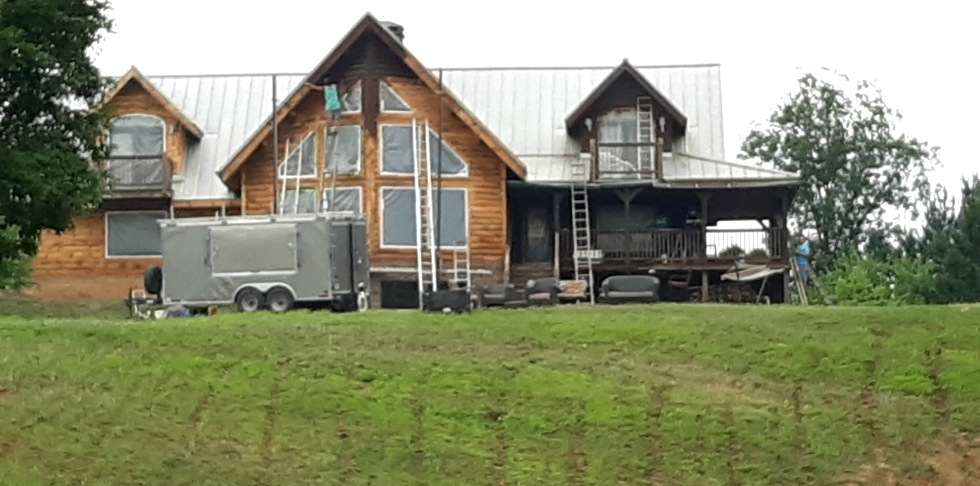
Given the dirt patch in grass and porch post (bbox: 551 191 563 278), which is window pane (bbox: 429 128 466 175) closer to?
porch post (bbox: 551 191 563 278)

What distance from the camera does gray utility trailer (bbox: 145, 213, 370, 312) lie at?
39000 millimetres

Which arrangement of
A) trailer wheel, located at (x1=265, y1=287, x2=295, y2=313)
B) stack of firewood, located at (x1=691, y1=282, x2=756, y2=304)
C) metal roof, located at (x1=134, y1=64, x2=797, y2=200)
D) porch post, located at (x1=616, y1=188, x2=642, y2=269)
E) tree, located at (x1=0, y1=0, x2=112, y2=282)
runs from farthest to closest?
metal roof, located at (x1=134, y1=64, x2=797, y2=200), porch post, located at (x1=616, y1=188, x2=642, y2=269), stack of firewood, located at (x1=691, y1=282, x2=756, y2=304), trailer wheel, located at (x1=265, y1=287, x2=295, y2=313), tree, located at (x1=0, y1=0, x2=112, y2=282)

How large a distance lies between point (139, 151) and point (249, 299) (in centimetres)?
1286

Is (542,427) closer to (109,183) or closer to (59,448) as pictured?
(59,448)

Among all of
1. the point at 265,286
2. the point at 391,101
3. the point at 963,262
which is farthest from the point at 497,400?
the point at 963,262

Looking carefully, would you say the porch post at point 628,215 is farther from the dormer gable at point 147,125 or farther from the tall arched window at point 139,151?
the tall arched window at point 139,151

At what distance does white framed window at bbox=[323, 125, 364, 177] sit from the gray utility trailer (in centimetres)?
724

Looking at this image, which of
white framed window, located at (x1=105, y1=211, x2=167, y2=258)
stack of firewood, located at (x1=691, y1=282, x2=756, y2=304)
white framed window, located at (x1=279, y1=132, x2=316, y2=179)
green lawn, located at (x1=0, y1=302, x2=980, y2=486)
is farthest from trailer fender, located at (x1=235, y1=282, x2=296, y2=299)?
stack of firewood, located at (x1=691, y1=282, x2=756, y2=304)

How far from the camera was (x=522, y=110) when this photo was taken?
53.0m

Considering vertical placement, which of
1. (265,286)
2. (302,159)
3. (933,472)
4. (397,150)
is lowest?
(933,472)

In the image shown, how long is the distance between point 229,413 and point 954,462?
9800mm

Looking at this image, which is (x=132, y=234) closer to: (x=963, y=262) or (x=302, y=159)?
(x=302, y=159)

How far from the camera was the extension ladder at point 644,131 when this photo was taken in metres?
49.1

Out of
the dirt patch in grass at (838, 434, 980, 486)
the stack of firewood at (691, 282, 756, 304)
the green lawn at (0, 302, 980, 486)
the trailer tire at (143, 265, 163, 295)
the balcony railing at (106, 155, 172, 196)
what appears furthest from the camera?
the balcony railing at (106, 155, 172, 196)
